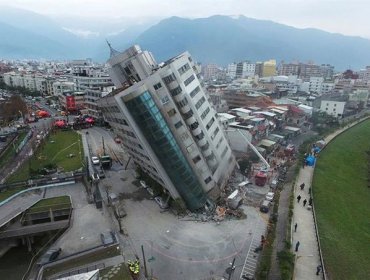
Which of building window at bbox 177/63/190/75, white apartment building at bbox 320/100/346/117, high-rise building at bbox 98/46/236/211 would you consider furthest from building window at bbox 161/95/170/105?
white apartment building at bbox 320/100/346/117

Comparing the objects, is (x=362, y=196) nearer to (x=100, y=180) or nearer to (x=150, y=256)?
(x=150, y=256)

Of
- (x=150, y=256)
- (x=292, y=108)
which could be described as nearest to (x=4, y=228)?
(x=150, y=256)

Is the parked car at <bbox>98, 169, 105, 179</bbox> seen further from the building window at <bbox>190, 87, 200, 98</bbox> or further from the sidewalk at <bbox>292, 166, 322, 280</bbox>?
the sidewalk at <bbox>292, 166, 322, 280</bbox>

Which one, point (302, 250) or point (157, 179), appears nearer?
point (302, 250)

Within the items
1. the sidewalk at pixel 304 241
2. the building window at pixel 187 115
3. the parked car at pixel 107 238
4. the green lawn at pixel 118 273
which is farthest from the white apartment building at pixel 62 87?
the green lawn at pixel 118 273

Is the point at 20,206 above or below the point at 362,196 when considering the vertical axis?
above

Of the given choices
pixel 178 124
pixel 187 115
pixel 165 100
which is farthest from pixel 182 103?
pixel 178 124

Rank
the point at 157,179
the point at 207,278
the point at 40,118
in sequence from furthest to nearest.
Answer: the point at 40,118, the point at 157,179, the point at 207,278
